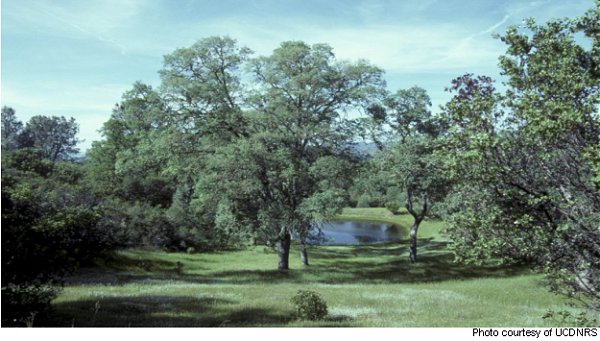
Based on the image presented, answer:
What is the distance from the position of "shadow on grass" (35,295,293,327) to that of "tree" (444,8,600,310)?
314 inches

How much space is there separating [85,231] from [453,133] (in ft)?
35.6

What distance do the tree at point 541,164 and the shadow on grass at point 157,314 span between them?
26.2ft

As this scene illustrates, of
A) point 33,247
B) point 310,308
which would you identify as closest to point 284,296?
point 310,308

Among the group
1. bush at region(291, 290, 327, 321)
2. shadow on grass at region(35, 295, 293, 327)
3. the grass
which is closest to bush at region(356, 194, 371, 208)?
the grass

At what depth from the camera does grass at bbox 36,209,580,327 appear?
50.2 feet

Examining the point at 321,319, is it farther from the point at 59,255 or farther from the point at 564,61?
the point at 564,61

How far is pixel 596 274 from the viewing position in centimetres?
1052

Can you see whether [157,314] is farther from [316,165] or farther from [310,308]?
[316,165]

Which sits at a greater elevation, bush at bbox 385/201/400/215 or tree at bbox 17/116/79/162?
tree at bbox 17/116/79/162

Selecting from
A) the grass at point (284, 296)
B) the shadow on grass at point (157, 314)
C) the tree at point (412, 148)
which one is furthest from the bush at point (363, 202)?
the shadow on grass at point (157, 314)

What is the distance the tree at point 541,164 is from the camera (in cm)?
1010

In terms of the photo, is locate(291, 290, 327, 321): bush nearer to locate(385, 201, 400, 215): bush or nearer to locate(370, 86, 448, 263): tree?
locate(370, 86, 448, 263): tree

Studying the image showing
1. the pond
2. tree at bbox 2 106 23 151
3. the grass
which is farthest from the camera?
tree at bbox 2 106 23 151

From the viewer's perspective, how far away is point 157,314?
51.9 ft
